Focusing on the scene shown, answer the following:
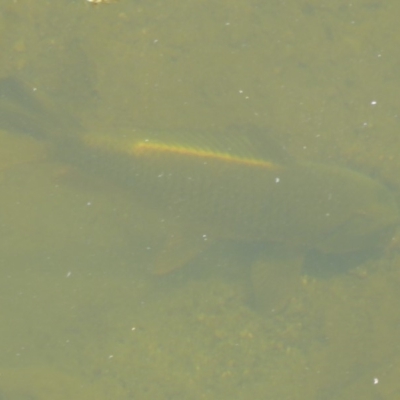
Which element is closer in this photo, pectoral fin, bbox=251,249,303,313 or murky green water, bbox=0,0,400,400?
murky green water, bbox=0,0,400,400

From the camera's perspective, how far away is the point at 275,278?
5406mm

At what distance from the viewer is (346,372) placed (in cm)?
514

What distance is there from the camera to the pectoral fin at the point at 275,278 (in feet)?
18.0

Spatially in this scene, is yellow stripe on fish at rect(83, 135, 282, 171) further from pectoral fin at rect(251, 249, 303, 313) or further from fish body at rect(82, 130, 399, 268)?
pectoral fin at rect(251, 249, 303, 313)

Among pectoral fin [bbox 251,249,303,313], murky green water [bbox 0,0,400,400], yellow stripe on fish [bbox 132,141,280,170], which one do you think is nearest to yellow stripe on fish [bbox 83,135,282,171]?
yellow stripe on fish [bbox 132,141,280,170]

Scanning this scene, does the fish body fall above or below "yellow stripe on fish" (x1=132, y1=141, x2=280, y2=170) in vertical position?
below

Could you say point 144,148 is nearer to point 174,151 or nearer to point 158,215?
point 174,151

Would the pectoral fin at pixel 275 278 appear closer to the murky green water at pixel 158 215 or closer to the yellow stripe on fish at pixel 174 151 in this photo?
the murky green water at pixel 158 215

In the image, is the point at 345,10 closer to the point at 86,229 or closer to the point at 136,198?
the point at 136,198

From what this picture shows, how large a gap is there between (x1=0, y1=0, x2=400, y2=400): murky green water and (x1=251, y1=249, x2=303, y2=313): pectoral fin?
77mm

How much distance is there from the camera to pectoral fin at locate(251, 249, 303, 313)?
18.0 ft

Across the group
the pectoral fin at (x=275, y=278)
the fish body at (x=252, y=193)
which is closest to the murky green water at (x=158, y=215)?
the pectoral fin at (x=275, y=278)

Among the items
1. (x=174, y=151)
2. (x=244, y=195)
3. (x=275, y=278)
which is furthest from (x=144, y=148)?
(x=275, y=278)

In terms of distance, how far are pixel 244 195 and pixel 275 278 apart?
2.61ft
